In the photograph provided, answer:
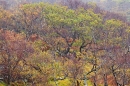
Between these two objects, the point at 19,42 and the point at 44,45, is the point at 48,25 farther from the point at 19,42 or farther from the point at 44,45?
the point at 19,42

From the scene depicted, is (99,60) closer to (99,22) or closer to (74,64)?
(74,64)

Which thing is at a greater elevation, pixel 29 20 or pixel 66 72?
pixel 29 20

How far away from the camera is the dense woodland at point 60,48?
32844 millimetres

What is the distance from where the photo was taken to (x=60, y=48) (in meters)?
50.0

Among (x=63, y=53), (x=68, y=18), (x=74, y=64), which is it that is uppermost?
(x=68, y=18)

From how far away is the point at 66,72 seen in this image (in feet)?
123

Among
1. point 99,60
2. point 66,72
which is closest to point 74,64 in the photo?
point 66,72

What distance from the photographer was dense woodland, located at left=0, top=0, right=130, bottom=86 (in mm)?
32844

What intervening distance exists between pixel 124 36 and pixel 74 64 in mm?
24666

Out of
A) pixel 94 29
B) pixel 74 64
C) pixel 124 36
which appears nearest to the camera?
pixel 74 64

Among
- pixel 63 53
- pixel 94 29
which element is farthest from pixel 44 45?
pixel 94 29

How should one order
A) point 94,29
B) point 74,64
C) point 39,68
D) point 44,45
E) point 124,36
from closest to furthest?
1. point 39,68
2. point 74,64
3. point 44,45
4. point 94,29
5. point 124,36

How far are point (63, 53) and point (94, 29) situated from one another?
8759 mm

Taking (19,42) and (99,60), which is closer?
(19,42)
